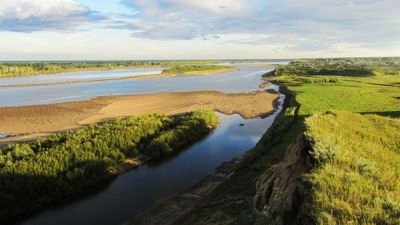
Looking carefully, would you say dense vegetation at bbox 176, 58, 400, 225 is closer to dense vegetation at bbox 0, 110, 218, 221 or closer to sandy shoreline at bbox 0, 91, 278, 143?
dense vegetation at bbox 0, 110, 218, 221

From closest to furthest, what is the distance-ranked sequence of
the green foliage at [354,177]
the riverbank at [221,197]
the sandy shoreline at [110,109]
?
the green foliage at [354,177], the riverbank at [221,197], the sandy shoreline at [110,109]

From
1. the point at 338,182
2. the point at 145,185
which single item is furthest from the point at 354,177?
the point at 145,185

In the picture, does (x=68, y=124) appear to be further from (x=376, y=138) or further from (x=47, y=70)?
(x=47, y=70)

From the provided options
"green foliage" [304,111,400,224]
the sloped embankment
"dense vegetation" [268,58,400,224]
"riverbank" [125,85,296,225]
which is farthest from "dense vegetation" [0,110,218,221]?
"green foliage" [304,111,400,224]

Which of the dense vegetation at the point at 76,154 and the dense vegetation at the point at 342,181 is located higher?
the dense vegetation at the point at 342,181

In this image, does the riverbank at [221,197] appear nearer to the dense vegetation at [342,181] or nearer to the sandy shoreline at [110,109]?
the dense vegetation at [342,181]

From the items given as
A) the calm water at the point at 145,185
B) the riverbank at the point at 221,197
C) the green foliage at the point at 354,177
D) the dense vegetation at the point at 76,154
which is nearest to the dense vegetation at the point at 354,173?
the green foliage at the point at 354,177

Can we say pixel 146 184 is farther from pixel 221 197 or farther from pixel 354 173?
pixel 354 173
